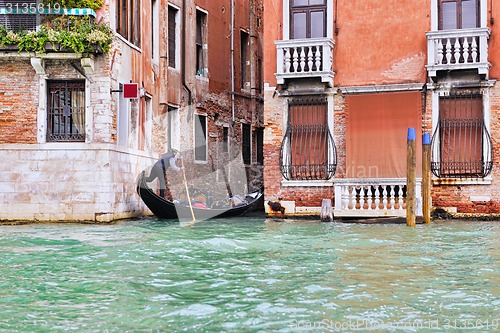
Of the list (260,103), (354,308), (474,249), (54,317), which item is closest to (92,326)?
(54,317)

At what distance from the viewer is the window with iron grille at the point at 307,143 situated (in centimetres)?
1283

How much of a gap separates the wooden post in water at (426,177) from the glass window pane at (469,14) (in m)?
1.95

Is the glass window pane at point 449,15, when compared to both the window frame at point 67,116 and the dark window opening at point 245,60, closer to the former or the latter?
the window frame at point 67,116

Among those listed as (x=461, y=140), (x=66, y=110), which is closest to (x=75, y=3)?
(x=66, y=110)

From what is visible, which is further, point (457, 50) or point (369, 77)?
point (369, 77)

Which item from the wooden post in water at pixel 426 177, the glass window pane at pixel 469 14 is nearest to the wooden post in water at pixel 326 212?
the wooden post in water at pixel 426 177

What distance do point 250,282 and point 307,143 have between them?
697cm

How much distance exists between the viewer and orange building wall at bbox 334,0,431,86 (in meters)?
12.3

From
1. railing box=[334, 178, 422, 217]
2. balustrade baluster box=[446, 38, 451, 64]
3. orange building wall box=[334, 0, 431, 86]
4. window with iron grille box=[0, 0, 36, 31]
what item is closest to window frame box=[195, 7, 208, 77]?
orange building wall box=[334, 0, 431, 86]

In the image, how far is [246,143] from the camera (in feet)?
59.3

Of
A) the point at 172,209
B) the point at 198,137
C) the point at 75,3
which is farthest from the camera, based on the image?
the point at 198,137

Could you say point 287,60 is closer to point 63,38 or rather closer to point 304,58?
point 304,58

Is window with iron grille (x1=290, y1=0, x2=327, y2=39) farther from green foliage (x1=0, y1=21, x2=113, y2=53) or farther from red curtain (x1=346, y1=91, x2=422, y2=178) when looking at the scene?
green foliage (x1=0, y1=21, x2=113, y2=53)

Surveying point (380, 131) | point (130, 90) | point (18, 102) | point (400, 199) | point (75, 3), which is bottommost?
point (400, 199)
